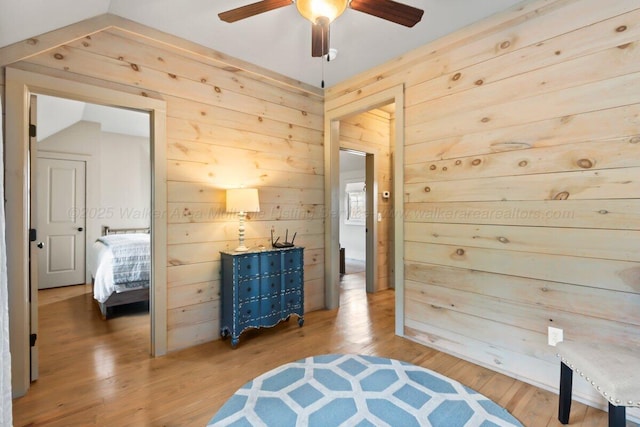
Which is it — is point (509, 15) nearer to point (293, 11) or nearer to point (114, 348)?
point (293, 11)

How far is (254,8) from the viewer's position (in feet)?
5.58

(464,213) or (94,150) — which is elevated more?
(94,150)

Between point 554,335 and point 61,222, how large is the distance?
638 cm

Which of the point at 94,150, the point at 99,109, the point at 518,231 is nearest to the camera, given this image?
the point at 518,231

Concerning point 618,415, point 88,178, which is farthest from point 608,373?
point 88,178

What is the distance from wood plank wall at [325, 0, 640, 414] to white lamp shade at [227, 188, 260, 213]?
143 centimetres

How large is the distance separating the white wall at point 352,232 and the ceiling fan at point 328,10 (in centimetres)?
528

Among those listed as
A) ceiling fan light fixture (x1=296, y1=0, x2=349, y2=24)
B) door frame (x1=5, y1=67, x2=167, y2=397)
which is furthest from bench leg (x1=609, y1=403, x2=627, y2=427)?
door frame (x1=5, y1=67, x2=167, y2=397)

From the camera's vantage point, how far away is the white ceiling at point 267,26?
1859mm

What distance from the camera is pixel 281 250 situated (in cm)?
292

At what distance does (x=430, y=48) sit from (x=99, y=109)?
4.61 metres

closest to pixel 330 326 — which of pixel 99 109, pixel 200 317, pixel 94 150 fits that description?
pixel 200 317

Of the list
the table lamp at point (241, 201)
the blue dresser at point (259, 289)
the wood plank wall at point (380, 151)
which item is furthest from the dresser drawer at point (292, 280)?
the wood plank wall at point (380, 151)

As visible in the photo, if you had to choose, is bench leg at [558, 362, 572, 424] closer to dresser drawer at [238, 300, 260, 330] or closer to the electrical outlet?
the electrical outlet
